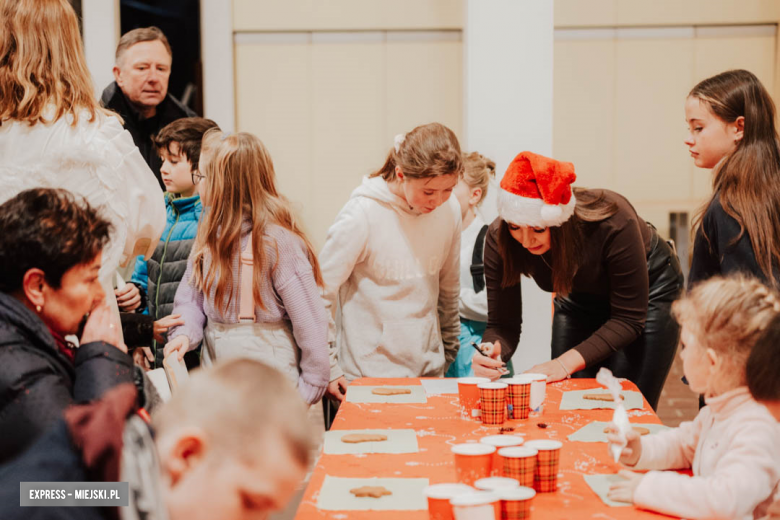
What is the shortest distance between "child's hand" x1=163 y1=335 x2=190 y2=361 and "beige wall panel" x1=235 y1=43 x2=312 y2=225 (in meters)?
3.65

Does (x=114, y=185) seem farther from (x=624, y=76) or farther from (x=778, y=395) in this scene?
Answer: (x=624, y=76)

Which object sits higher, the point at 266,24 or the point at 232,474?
the point at 266,24

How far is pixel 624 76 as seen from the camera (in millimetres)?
6023

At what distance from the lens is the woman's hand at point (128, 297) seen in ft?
9.39

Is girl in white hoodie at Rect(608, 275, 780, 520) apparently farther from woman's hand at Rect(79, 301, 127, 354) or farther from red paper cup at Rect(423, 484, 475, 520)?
woman's hand at Rect(79, 301, 127, 354)

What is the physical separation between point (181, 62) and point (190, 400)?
7.33 m

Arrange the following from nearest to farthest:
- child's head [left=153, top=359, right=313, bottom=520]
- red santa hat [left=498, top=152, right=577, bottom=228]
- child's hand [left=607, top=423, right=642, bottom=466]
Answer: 1. child's head [left=153, top=359, right=313, bottom=520]
2. child's hand [left=607, top=423, right=642, bottom=466]
3. red santa hat [left=498, top=152, right=577, bottom=228]

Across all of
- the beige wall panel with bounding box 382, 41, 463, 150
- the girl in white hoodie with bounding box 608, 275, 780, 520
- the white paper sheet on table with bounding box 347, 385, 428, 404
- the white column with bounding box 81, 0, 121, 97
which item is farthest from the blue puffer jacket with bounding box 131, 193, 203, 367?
the beige wall panel with bounding box 382, 41, 463, 150

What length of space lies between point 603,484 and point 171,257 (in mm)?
1897

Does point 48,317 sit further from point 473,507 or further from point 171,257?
point 171,257

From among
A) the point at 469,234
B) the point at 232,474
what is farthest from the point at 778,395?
the point at 469,234

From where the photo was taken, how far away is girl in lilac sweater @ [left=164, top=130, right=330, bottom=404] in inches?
94.7

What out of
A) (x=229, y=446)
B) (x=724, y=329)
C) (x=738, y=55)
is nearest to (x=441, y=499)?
(x=229, y=446)

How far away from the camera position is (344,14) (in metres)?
5.88
